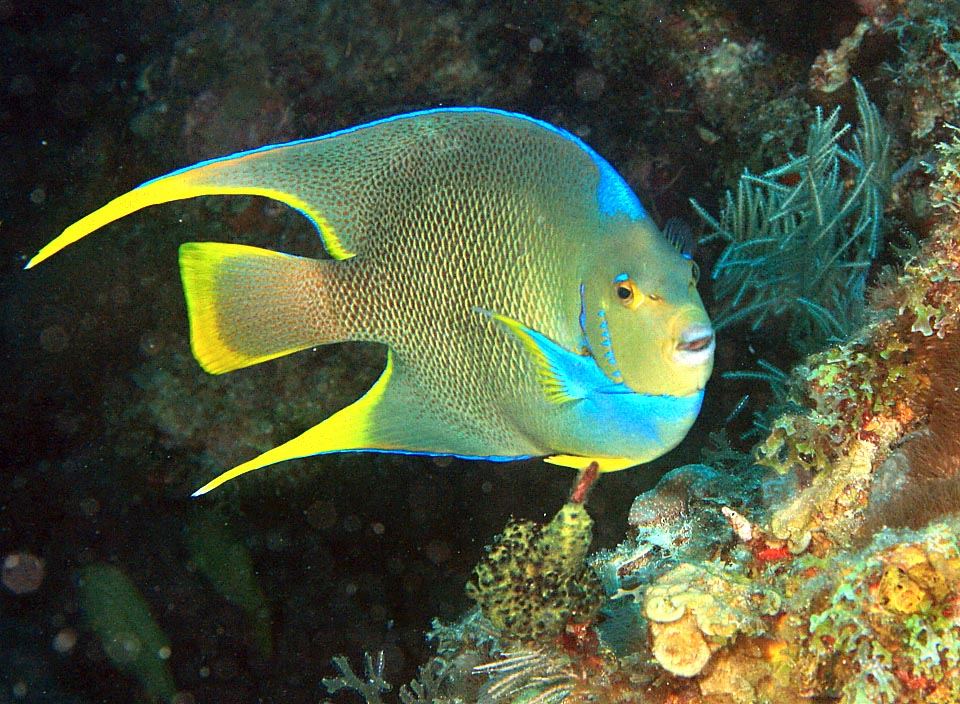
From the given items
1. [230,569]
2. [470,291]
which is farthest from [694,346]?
[230,569]

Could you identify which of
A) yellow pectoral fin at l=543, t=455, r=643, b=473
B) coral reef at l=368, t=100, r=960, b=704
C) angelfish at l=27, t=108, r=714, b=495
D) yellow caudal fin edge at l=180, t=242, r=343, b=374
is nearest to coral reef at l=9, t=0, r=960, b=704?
coral reef at l=368, t=100, r=960, b=704

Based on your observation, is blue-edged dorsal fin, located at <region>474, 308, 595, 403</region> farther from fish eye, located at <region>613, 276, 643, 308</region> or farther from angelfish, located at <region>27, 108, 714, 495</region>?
fish eye, located at <region>613, 276, 643, 308</region>

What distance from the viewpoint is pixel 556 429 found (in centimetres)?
156

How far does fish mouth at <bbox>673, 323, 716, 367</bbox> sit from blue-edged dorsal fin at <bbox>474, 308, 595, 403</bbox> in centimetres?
21

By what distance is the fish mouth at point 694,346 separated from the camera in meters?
1.37

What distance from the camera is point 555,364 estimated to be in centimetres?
150

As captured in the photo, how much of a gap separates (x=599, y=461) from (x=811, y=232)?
2.21m

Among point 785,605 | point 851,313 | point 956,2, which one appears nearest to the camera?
point 785,605

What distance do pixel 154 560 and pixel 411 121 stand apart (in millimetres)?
3590

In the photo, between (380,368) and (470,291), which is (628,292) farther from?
(380,368)

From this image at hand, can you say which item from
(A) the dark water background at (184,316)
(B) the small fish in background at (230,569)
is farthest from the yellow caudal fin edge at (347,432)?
(B) the small fish in background at (230,569)

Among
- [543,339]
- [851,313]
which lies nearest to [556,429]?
[543,339]

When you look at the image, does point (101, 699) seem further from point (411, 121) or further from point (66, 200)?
point (411, 121)

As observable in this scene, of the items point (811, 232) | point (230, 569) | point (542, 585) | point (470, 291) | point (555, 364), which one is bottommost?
point (230, 569)
